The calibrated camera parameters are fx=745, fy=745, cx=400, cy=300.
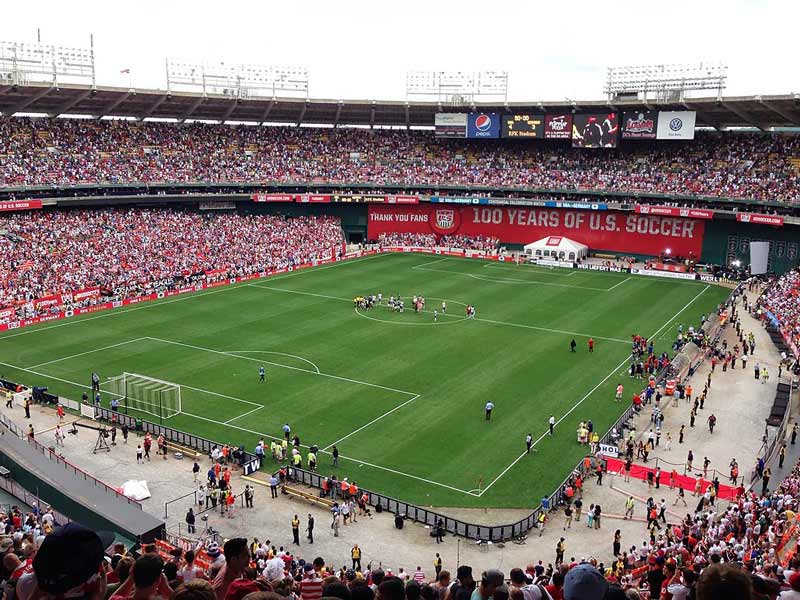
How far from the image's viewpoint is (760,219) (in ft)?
224

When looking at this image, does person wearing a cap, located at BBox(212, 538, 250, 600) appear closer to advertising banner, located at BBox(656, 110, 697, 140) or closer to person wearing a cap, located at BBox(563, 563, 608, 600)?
person wearing a cap, located at BBox(563, 563, 608, 600)

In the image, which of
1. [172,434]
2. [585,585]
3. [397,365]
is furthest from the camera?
[397,365]

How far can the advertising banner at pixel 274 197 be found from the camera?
266 ft

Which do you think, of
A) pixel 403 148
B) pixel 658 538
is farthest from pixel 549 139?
pixel 658 538

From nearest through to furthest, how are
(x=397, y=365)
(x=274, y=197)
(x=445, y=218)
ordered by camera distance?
(x=397, y=365)
(x=274, y=197)
(x=445, y=218)

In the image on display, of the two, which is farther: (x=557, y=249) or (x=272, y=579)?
(x=557, y=249)

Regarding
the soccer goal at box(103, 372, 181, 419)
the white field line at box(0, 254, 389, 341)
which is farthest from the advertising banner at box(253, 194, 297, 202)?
the soccer goal at box(103, 372, 181, 419)

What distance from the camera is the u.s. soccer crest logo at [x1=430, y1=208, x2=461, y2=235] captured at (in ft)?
290

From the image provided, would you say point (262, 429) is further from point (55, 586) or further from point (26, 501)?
point (55, 586)

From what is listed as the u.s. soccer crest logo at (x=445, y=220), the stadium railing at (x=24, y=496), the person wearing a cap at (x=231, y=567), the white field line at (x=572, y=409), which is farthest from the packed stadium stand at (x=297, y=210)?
the person wearing a cap at (x=231, y=567)

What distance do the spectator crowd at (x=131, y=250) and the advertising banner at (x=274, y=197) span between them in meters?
1.88

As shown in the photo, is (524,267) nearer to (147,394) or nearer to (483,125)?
(483,125)

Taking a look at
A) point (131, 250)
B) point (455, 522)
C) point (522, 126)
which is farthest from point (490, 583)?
point (522, 126)

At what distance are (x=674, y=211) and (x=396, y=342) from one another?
40.9 m
